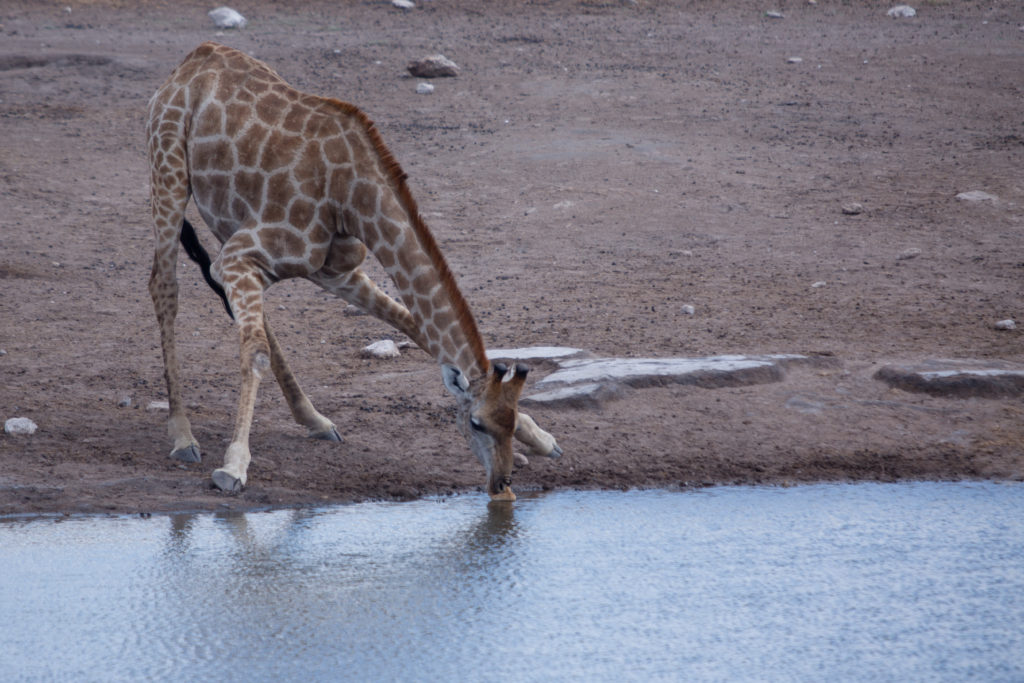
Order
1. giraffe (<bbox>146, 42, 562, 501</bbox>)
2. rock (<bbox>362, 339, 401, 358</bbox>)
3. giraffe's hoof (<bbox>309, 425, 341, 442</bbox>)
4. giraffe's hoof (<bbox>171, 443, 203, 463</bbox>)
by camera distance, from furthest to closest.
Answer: rock (<bbox>362, 339, 401, 358</bbox>) → giraffe's hoof (<bbox>309, 425, 341, 442</bbox>) → giraffe's hoof (<bbox>171, 443, 203, 463</bbox>) → giraffe (<bbox>146, 42, 562, 501</bbox>)

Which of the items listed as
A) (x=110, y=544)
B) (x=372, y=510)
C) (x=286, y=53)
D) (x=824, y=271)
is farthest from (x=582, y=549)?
(x=286, y=53)

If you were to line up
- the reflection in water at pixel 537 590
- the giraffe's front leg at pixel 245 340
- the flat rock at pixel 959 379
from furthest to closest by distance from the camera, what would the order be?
the flat rock at pixel 959 379 < the giraffe's front leg at pixel 245 340 < the reflection in water at pixel 537 590

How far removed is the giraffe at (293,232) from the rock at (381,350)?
122 cm

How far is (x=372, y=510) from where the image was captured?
190 inches

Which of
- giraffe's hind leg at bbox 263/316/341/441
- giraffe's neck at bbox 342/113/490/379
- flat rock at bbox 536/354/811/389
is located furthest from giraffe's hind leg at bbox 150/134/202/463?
flat rock at bbox 536/354/811/389

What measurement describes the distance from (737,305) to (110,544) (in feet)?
16.0

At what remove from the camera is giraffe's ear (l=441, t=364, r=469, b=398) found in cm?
507

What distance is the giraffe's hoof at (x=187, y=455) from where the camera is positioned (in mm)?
5336

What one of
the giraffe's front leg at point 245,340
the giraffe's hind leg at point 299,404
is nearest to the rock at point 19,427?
the giraffe's front leg at point 245,340

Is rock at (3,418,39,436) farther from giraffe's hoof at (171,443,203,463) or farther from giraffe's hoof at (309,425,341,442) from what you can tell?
giraffe's hoof at (309,425,341,442)

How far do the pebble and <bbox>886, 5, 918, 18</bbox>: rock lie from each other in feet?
33.3

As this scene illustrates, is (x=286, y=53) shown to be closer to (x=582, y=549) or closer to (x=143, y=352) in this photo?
(x=143, y=352)

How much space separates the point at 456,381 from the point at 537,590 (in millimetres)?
1399

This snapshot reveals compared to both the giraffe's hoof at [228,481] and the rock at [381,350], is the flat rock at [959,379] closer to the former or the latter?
the rock at [381,350]
